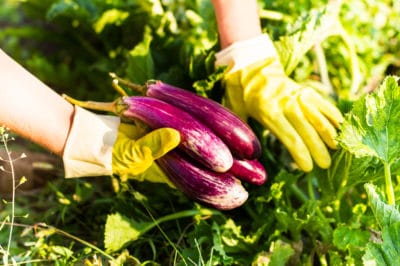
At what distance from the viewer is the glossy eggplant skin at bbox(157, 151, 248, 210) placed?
1.59 m

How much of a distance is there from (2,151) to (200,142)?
0.99m

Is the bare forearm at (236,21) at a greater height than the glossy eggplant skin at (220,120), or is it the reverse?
the bare forearm at (236,21)

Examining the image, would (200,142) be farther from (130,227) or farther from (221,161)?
(130,227)

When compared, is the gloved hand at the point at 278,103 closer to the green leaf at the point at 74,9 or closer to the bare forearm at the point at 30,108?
the bare forearm at the point at 30,108

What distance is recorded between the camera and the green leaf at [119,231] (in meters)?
1.66

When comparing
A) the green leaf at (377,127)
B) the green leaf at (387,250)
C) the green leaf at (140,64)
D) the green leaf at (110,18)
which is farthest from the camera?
the green leaf at (110,18)

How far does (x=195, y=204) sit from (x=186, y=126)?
319 millimetres

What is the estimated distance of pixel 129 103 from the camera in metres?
1.63

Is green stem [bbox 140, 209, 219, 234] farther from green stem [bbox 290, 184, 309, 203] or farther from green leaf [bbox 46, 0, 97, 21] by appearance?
green leaf [bbox 46, 0, 97, 21]

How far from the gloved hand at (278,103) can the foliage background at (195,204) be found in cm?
6

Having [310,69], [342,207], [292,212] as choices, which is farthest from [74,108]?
[310,69]

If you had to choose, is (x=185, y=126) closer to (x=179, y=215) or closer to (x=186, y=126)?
(x=186, y=126)

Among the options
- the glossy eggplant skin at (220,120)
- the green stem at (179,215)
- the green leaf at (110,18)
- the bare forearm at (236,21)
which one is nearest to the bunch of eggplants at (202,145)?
the glossy eggplant skin at (220,120)

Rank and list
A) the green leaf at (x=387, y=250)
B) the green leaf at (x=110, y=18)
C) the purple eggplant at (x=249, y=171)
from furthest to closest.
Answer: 1. the green leaf at (x=110, y=18)
2. the purple eggplant at (x=249, y=171)
3. the green leaf at (x=387, y=250)
